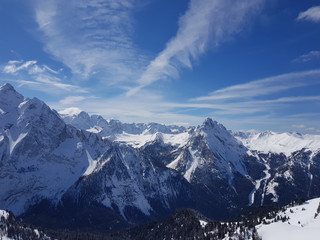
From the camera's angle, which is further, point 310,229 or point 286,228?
point 286,228

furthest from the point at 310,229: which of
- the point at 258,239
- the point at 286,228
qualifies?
the point at 258,239

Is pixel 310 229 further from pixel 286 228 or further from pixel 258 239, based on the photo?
pixel 258 239

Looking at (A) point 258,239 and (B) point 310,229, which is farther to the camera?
(A) point 258,239

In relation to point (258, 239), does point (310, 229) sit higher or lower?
higher
